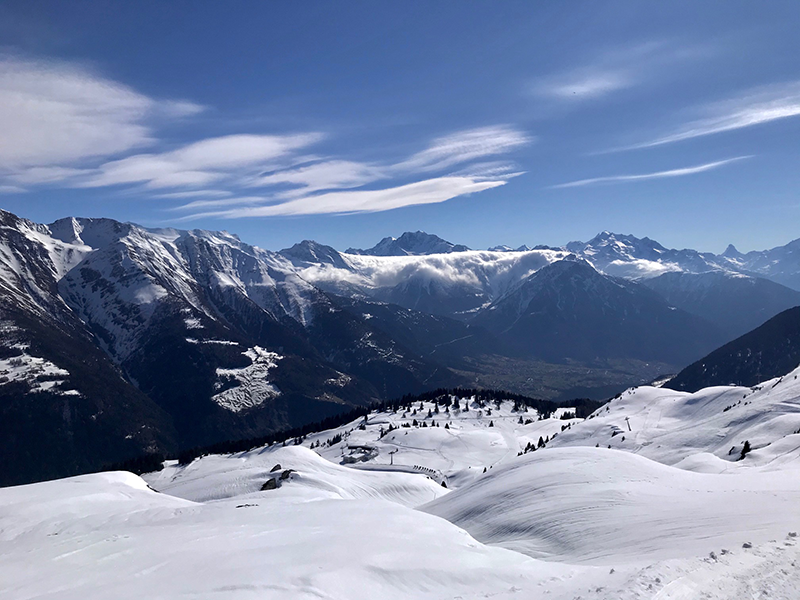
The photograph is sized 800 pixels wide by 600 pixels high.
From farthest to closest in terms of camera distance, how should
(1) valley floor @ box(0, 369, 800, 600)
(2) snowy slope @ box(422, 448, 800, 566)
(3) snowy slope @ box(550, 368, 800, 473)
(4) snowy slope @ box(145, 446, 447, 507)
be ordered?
(4) snowy slope @ box(145, 446, 447, 507), (3) snowy slope @ box(550, 368, 800, 473), (2) snowy slope @ box(422, 448, 800, 566), (1) valley floor @ box(0, 369, 800, 600)

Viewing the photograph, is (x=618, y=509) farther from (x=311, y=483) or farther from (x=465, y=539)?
(x=311, y=483)

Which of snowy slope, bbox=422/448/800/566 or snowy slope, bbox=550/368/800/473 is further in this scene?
snowy slope, bbox=550/368/800/473

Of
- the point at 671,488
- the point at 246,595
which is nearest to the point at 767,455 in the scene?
the point at 671,488

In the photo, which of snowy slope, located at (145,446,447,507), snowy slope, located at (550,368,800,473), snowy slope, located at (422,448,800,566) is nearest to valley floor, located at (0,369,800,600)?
snowy slope, located at (422,448,800,566)

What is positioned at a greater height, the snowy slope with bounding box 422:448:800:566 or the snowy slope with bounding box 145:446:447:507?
the snowy slope with bounding box 422:448:800:566

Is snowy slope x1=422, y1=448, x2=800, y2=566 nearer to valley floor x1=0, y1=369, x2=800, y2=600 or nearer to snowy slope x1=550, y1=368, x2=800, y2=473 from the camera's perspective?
valley floor x1=0, y1=369, x2=800, y2=600

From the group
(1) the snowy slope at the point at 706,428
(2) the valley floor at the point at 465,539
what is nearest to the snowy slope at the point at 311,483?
(2) the valley floor at the point at 465,539

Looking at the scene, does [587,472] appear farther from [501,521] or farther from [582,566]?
[582,566]

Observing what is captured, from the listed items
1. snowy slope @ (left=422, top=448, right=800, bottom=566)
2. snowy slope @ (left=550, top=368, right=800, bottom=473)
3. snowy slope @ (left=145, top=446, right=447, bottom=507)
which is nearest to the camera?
snowy slope @ (left=422, top=448, right=800, bottom=566)

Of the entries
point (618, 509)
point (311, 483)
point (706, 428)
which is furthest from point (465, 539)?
point (706, 428)

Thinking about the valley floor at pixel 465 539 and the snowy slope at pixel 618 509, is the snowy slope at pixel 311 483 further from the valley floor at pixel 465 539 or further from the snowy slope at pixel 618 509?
the snowy slope at pixel 618 509

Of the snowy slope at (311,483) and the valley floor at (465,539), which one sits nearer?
the valley floor at (465,539)
